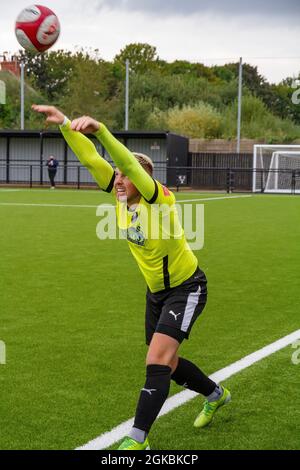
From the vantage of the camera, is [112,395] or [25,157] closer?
[112,395]

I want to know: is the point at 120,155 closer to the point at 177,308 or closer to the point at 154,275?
the point at 154,275

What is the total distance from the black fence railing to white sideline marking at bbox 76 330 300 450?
33142 millimetres

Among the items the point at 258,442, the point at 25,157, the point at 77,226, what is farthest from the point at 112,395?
the point at 25,157

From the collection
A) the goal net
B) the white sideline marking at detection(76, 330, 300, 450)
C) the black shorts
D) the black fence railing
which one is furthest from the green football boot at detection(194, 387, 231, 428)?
the goal net

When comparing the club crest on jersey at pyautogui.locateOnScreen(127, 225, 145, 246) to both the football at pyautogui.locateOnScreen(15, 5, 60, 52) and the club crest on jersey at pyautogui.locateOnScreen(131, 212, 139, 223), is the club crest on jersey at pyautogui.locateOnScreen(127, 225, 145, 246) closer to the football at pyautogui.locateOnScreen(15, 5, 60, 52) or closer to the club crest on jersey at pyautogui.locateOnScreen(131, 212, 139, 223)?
the club crest on jersey at pyautogui.locateOnScreen(131, 212, 139, 223)

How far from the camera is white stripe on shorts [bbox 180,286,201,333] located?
464 centimetres

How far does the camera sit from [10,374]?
6.10 m

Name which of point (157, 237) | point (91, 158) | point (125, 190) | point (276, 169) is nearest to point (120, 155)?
point (125, 190)

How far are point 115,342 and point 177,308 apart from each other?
103 inches

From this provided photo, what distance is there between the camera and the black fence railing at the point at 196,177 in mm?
41219

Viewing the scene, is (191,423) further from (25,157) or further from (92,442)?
(25,157)

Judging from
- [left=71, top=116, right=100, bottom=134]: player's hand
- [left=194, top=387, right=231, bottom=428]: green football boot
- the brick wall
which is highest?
the brick wall

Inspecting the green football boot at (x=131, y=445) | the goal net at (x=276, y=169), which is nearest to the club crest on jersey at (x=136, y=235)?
the green football boot at (x=131, y=445)

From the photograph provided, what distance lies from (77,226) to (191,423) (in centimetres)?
1461
